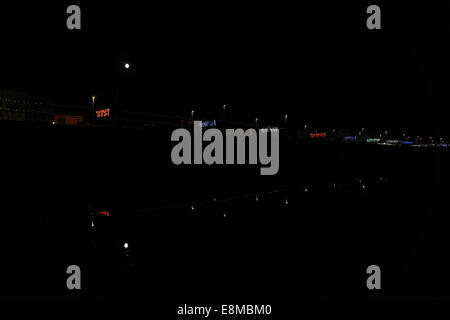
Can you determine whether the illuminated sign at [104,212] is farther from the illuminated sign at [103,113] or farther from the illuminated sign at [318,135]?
the illuminated sign at [318,135]

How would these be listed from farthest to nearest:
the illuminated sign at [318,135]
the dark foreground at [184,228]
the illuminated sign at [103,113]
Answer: the illuminated sign at [318,135] → the illuminated sign at [103,113] → the dark foreground at [184,228]

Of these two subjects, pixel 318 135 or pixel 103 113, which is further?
pixel 318 135

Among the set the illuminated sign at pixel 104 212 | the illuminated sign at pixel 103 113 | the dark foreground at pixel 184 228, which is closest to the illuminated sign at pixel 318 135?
the dark foreground at pixel 184 228

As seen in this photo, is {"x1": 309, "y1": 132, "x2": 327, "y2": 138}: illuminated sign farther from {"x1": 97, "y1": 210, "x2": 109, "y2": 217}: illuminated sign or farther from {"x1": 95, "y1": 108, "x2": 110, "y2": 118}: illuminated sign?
{"x1": 97, "y1": 210, "x2": 109, "y2": 217}: illuminated sign

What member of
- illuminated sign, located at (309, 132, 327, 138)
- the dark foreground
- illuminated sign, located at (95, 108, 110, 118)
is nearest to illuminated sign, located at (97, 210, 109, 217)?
the dark foreground

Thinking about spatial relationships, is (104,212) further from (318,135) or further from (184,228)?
(318,135)

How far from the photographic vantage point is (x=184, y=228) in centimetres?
559

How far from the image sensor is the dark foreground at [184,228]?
143 inches

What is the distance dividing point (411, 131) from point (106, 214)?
47.1 ft

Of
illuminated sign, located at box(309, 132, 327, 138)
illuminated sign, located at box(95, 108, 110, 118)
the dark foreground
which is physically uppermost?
illuminated sign, located at box(95, 108, 110, 118)

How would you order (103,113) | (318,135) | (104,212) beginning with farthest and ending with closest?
(318,135) → (103,113) → (104,212)

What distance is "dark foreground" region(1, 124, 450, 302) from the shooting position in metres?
3.63

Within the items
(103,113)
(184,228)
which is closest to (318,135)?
(103,113)
